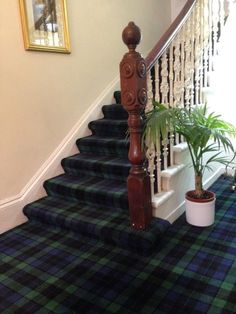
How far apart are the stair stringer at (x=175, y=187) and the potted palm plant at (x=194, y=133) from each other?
123 millimetres

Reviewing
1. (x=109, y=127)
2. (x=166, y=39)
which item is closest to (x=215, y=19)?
(x=166, y=39)

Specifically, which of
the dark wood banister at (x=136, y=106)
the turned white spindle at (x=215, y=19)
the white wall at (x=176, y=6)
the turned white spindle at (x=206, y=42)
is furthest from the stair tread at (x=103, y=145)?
the white wall at (x=176, y=6)

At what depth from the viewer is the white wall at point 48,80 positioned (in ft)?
7.84

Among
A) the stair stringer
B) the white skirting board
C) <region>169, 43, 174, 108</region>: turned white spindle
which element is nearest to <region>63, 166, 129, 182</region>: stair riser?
the white skirting board

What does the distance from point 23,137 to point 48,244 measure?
0.96 meters

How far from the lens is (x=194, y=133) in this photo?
2145 millimetres

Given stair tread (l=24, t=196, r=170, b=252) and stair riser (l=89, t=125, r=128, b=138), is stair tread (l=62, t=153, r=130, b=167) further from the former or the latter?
stair tread (l=24, t=196, r=170, b=252)

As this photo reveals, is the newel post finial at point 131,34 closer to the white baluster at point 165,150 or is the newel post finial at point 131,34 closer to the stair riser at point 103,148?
the white baluster at point 165,150

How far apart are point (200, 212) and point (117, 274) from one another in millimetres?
861

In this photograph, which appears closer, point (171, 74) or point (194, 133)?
point (194, 133)

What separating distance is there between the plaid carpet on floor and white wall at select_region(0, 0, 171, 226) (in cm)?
66

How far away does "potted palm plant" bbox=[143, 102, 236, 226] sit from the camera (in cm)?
194

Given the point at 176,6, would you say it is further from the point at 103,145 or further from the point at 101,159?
the point at 101,159

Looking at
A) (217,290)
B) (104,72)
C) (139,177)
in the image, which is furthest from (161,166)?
(104,72)
